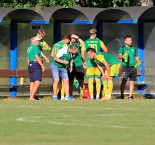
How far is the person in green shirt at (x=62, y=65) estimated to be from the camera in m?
19.4

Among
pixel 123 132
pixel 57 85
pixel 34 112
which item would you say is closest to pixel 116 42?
pixel 57 85

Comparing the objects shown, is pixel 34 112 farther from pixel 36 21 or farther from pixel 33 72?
pixel 36 21

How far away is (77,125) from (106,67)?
28.1ft

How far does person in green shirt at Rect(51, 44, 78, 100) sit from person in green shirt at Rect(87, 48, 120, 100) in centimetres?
67

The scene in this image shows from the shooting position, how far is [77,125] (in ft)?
34.9

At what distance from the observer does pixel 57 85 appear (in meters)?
19.6

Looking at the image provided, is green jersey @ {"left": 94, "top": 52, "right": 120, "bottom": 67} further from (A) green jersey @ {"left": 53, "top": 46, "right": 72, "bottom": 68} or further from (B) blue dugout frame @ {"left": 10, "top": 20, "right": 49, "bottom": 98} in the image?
(B) blue dugout frame @ {"left": 10, "top": 20, "right": 49, "bottom": 98}

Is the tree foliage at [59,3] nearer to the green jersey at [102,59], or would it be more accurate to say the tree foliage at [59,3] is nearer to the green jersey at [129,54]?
the green jersey at [129,54]

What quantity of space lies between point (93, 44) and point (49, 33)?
222cm

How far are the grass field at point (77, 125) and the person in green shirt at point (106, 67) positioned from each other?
175 inches

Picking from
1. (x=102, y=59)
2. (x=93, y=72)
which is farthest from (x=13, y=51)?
(x=102, y=59)

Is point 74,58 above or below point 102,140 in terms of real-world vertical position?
above

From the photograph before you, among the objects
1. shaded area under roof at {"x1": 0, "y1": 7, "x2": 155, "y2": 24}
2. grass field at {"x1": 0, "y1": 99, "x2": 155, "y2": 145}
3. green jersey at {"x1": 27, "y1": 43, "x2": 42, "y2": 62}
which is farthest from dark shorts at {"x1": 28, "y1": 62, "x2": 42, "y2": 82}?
grass field at {"x1": 0, "y1": 99, "x2": 155, "y2": 145}

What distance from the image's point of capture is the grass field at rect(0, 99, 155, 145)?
8773 mm
